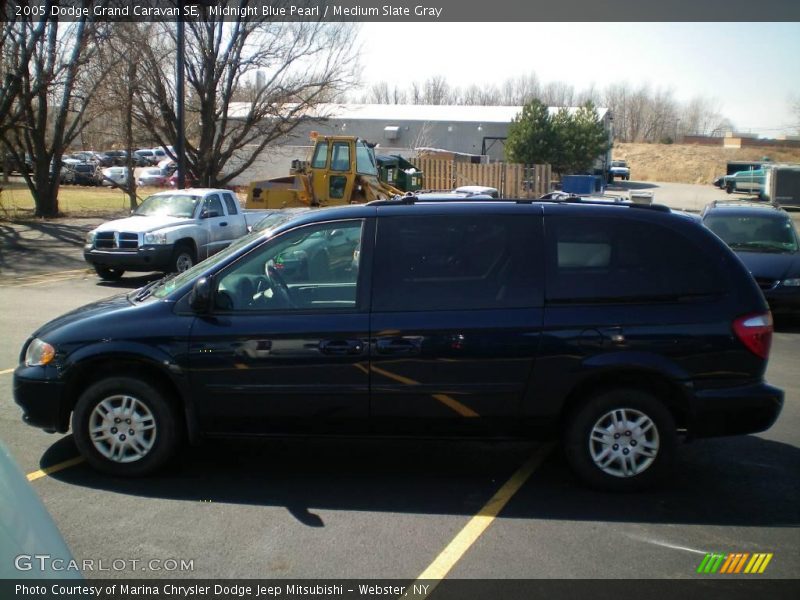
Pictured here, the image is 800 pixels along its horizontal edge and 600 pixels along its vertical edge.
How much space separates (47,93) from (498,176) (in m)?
18.8

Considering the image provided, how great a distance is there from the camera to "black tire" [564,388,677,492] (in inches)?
204

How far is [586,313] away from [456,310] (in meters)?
0.86

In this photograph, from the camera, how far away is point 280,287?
5.39 metres

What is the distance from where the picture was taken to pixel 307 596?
12.7ft

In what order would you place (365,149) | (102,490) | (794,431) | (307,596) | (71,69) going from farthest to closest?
1. (71,69)
2. (365,149)
3. (794,431)
4. (102,490)
5. (307,596)

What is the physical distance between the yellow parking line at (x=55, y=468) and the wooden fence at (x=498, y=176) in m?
30.8

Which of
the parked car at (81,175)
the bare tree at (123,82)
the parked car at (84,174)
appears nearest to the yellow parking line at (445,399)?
the bare tree at (123,82)

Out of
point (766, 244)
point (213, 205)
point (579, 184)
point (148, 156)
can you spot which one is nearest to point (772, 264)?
point (766, 244)

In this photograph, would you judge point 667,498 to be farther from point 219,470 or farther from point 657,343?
point 219,470

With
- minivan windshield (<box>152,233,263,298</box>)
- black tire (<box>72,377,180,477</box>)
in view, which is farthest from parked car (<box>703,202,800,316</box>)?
black tire (<box>72,377,180,477</box>)

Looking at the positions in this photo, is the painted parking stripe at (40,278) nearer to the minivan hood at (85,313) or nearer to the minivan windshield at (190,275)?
the minivan hood at (85,313)

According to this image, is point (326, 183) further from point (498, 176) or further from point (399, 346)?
point (498, 176)

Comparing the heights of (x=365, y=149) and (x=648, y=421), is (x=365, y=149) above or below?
above

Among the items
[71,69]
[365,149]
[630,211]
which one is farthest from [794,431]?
[71,69]
